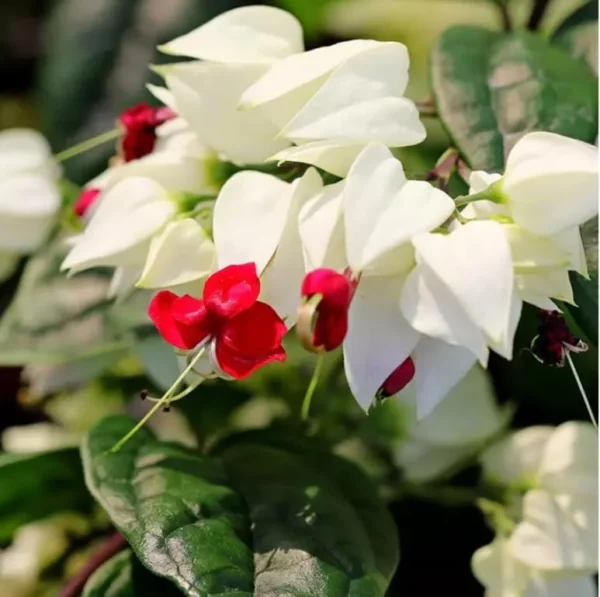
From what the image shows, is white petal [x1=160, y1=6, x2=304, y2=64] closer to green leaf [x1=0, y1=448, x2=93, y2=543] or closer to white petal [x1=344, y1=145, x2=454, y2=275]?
white petal [x1=344, y1=145, x2=454, y2=275]

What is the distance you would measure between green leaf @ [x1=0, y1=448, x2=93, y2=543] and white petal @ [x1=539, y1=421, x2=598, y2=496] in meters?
0.22

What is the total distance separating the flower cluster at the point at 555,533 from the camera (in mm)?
407

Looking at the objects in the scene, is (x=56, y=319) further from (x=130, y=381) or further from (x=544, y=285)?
(x=544, y=285)

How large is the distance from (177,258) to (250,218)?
35mm

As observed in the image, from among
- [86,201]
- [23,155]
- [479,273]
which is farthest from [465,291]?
[23,155]

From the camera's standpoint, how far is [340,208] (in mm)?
313

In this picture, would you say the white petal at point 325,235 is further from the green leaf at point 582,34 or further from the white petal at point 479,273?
the green leaf at point 582,34

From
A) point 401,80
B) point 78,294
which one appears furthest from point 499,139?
point 78,294

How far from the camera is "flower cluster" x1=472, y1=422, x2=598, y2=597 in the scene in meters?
0.41

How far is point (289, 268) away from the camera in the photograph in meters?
0.34

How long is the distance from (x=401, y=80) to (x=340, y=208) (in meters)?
0.07

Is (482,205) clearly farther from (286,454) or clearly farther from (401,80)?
(286,454)

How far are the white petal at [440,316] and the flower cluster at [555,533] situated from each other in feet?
0.50

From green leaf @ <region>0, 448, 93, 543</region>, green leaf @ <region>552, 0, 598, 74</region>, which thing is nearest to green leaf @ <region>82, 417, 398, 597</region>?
green leaf @ <region>0, 448, 93, 543</region>
